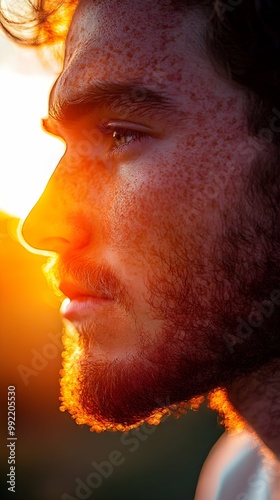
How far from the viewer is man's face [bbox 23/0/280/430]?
1.70 meters

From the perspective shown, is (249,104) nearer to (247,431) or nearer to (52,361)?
(247,431)

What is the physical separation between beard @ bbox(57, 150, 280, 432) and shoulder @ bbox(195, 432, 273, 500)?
420mm

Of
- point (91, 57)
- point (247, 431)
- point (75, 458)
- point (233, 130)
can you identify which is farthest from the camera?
point (75, 458)

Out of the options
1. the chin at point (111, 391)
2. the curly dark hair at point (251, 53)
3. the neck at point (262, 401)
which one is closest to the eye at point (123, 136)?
the curly dark hair at point (251, 53)

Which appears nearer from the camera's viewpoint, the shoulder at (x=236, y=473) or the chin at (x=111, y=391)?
the chin at (x=111, y=391)

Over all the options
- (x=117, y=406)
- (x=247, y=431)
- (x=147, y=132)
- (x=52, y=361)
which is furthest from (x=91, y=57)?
(x=52, y=361)

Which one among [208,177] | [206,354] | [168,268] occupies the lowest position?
[206,354]

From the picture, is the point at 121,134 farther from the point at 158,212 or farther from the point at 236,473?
the point at 236,473

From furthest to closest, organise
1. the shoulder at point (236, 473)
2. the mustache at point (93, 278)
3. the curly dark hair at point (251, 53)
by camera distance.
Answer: the shoulder at point (236, 473) → the mustache at point (93, 278) → the curly dark hair at point (251, 53)

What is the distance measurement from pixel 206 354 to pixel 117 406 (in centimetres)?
36

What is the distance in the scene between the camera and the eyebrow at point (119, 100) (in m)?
1.69

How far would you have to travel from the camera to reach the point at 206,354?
1.77 meters

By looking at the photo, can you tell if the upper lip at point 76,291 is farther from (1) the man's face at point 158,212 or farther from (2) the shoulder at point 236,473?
(2) the shoulder at point 236,473

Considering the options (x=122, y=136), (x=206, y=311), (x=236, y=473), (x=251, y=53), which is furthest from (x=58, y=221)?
(x=236, y=473)
